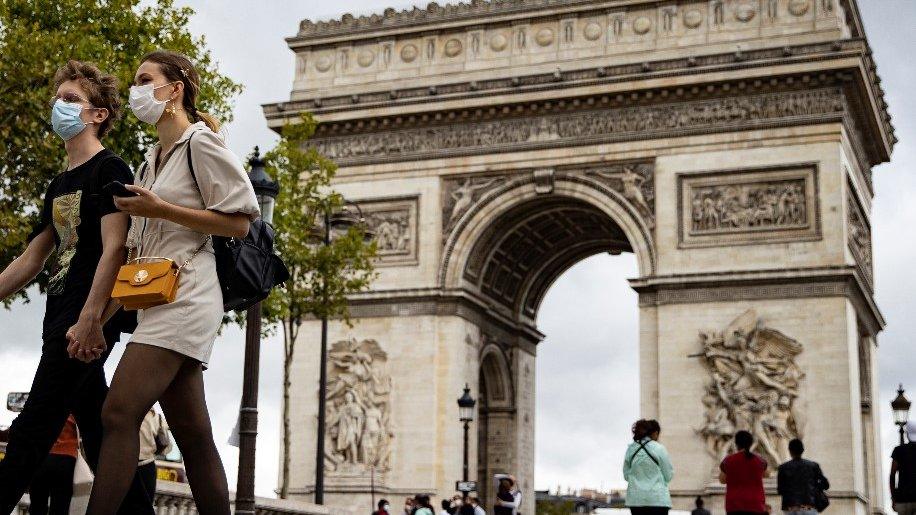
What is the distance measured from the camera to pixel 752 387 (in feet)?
103

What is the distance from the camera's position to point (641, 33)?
34500 mm

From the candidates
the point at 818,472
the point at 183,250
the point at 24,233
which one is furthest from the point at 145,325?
the point at 24,233

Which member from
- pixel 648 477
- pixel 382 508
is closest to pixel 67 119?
pixel 648 477

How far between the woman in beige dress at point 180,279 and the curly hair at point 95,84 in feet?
1.64

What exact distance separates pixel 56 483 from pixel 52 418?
11.8 ft

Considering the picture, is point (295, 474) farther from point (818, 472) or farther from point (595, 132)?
point (818, 472)

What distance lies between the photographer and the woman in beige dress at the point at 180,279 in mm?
5242

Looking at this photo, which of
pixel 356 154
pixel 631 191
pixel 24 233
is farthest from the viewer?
pixel 356 154

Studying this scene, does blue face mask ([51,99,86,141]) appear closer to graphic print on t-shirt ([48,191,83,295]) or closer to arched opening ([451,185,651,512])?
graphic print on t-shirt ([48,191,83,295])

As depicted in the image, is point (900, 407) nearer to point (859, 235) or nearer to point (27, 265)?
point (859, 235)

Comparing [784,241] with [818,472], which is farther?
[784,241]

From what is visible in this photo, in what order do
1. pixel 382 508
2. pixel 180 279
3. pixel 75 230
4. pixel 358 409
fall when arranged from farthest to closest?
pixel 358 409, pixel 382 508, pixel 75 230, pixel 180 279

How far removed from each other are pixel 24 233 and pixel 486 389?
19384mm

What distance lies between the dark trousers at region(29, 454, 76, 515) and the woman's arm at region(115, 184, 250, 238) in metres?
4.03
